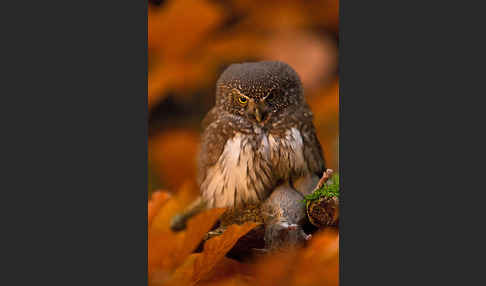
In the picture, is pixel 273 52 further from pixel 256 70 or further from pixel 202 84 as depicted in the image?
pixel 202 84

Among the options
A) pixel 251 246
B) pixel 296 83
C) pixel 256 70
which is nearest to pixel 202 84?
pixel 256 70

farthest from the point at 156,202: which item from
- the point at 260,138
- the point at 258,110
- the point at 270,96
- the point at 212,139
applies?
Answer: the point at 270,96

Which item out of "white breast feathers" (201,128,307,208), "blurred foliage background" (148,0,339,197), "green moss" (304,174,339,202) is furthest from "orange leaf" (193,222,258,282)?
"blurred foliage background" (148,0,339,197)

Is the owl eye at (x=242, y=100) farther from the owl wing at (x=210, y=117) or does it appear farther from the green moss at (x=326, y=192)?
the green moss at (x=326, y=192)

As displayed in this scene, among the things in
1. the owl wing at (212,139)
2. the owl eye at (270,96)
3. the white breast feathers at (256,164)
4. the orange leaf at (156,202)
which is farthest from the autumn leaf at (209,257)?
the owl eye at (270,96)

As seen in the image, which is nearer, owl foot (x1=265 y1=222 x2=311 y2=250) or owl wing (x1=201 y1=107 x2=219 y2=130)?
owl foot (x1=265 y1=222 x2=311 y2=250)

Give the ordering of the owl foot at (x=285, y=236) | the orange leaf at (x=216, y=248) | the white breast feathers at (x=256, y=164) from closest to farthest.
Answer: the orange leaf at (x=216, y=248) → the owl foot at (x=285, y=236) → the white breast feathers at (x=256, y=164)

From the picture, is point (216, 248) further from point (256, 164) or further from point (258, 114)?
point (258, 114)

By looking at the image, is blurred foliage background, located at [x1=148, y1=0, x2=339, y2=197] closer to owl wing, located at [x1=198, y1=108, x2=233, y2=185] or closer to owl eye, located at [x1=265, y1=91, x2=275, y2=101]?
owl wing, located at [x1=198, y1=108, x2=233, y2=185]
